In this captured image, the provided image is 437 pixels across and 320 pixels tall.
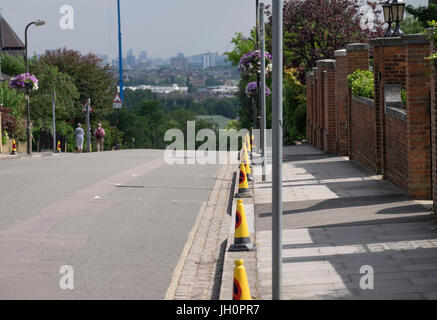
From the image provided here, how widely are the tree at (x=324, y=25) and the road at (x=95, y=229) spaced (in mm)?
23803

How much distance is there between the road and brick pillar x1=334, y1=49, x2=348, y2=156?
4.15 m

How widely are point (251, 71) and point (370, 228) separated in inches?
762

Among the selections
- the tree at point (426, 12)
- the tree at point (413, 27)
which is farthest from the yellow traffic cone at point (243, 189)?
the tree at point (413, 27)

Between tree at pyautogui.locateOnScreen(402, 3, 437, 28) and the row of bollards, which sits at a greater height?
tree at pyautogui.locateOnScreen(402, 3, 437, 28)

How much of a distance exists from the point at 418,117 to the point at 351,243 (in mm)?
4307

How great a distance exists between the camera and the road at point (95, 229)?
836cm

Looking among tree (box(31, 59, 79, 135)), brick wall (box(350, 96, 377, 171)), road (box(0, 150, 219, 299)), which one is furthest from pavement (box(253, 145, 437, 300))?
tree (box(31, 59, 79, 135))

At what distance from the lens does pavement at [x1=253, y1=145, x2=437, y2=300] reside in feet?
24.9

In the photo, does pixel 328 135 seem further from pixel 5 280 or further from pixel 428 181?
pixel 5 280

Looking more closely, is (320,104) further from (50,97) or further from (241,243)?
(50,97)

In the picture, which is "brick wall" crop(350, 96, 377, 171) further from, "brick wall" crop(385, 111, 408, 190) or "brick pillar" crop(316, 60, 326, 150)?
"brick pillar" crop(316, 60, 326, 150)

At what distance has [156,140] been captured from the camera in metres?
151

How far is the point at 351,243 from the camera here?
9.77 m
